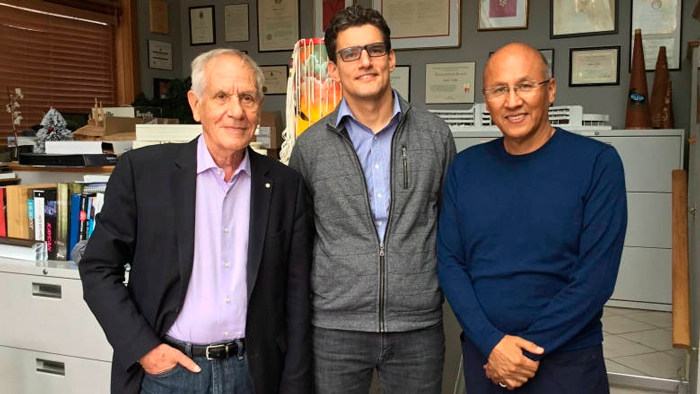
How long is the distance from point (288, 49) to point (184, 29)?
1059 mm

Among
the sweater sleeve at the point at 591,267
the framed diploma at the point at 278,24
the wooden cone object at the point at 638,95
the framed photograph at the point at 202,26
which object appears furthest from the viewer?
the framed photograph at the point at 202,26

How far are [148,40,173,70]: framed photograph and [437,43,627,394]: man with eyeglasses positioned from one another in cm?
420

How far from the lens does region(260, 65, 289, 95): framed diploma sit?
200 inches

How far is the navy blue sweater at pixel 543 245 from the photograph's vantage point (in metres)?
1.35

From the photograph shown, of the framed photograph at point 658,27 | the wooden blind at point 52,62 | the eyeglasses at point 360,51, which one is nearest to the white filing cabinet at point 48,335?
the eyeglasses at point 360,51

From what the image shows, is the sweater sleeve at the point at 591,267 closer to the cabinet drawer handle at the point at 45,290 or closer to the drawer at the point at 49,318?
the drawer at the point at 49,318

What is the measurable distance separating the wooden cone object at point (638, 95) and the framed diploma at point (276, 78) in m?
2.64

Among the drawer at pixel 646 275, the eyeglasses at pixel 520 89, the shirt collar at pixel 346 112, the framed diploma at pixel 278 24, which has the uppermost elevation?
the framed diploma at pixel 278 24

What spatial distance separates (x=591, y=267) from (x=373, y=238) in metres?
0.52

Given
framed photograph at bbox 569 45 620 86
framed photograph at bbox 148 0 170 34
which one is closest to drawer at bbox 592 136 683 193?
framed photograph at bbox 569 45 620 86

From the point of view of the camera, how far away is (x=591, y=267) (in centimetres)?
134

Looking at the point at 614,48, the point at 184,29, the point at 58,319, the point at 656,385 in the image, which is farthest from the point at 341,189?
the point at 184,29

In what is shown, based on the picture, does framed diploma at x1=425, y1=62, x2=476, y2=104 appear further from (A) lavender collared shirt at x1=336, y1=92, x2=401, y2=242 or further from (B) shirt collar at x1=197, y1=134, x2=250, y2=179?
(B) shirt collar at x1=197, y1=134, x2=250, y2=179

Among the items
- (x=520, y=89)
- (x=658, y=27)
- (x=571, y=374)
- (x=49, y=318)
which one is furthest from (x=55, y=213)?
(x=658, y=27)
